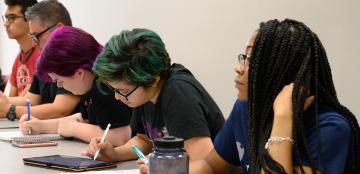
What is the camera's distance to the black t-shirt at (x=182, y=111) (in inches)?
73.9

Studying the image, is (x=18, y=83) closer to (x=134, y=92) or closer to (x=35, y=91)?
(x=35, y=91)

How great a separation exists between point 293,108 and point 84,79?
4.21ft

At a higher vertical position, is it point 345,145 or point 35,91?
point 345,145

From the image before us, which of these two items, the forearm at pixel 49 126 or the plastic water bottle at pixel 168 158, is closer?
the plastic water bottle at pixel 168 158

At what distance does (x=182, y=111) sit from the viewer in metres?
1.89

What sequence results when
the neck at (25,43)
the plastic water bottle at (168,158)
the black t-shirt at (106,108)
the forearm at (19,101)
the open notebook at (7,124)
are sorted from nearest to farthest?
the plastic water bottle at (168,158) < the black t-shirt at (106,108) < the open notebook at (7,124) < the forearm at (19,101) < the neck at (25,43)

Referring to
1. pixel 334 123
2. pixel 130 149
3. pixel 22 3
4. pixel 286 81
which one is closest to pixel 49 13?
pixel 22 3

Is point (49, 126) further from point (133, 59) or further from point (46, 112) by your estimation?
point (133, 59)

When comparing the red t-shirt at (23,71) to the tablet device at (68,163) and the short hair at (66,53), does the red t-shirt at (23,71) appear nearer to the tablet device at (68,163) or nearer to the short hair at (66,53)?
the short hair at (66,53)

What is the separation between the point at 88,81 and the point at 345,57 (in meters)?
1.15

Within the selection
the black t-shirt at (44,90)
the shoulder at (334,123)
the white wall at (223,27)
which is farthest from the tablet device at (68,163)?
the black t-shirt at (44,90)

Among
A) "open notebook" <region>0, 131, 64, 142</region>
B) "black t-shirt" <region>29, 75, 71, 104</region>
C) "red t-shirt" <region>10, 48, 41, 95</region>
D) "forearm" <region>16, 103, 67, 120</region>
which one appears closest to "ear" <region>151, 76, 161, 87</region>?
"open notebook" <region>0, 131, 64, 142</region>

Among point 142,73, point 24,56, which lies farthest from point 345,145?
point 24,56

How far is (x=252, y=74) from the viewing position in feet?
4.75
